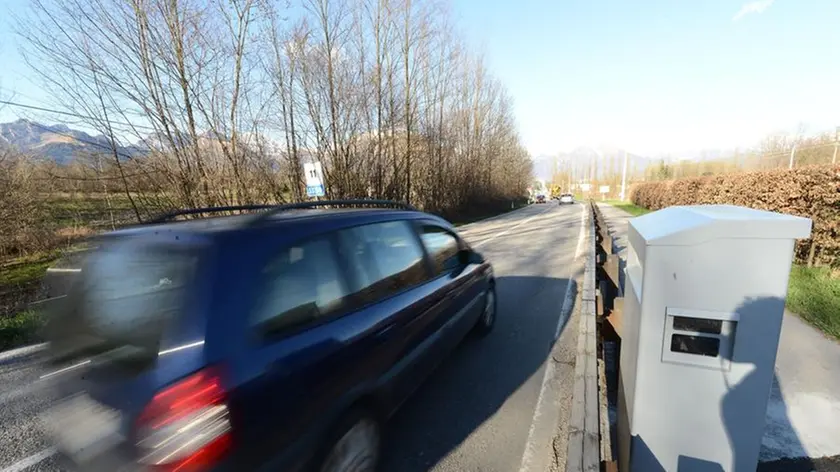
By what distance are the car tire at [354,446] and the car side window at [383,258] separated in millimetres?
748

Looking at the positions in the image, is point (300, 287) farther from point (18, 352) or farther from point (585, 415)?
point (18, 352)

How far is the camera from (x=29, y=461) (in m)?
2.55

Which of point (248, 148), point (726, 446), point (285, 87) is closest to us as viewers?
point (726, 446)

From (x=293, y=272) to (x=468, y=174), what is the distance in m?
27.6

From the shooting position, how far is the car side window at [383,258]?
240 centimetres

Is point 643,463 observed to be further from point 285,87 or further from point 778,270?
point 285,87

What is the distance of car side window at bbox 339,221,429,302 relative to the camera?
2.40 m

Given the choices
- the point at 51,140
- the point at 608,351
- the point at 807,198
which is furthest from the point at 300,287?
the point at 807,198

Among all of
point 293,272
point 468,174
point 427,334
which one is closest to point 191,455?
point 293,272

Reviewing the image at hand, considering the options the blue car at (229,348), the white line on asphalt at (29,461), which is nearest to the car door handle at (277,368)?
the blue car at (229,348)

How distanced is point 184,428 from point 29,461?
7.93 ft

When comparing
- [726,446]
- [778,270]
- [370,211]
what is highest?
[370,211]

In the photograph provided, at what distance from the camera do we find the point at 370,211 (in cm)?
289

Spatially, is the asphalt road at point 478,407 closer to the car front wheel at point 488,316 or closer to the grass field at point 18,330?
the car front wheel at point 488,316
